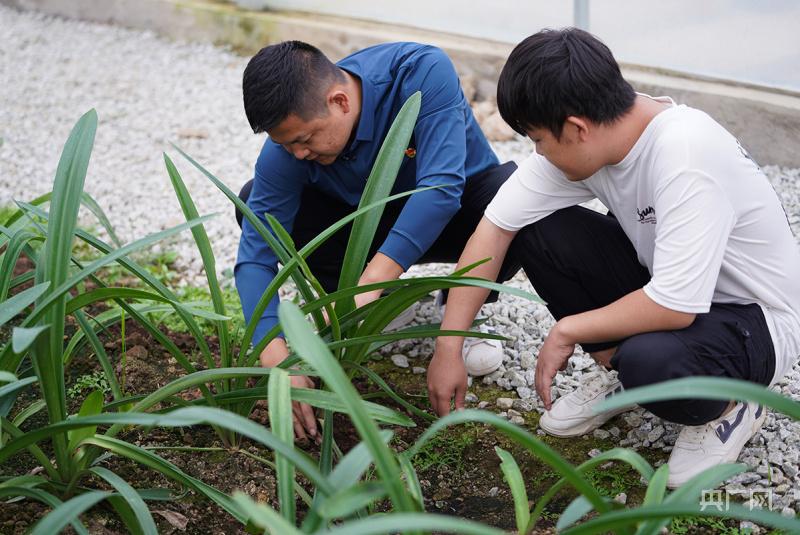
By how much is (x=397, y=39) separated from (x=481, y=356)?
246 cm

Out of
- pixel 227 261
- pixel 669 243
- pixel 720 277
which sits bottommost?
pixel 227 261

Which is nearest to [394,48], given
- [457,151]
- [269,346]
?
[457,151]

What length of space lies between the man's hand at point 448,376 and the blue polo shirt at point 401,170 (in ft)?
0.78

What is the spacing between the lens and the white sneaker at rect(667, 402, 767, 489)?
5.75ft

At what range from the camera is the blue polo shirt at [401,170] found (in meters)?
1.98

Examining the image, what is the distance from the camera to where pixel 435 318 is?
2.48 meters

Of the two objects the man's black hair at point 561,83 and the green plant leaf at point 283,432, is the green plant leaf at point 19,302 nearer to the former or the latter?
the green plant leaf at point 283,432

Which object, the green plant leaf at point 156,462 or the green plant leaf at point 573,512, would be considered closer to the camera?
the green plant leaf at point 573,512

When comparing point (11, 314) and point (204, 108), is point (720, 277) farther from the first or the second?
point (204, 108)

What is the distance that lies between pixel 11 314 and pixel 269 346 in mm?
641

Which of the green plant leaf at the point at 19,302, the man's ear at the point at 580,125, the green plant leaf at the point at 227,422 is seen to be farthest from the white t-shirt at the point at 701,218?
the green plant leaf at the point at 19,302

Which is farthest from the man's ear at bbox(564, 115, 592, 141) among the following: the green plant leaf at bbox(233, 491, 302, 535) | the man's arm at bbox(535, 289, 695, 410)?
the green plant leaf at bbox(233, 491, 302, 535)

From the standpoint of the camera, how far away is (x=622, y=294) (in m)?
1.89

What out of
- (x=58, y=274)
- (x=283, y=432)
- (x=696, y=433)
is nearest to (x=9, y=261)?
(x=58, y=274)
